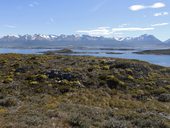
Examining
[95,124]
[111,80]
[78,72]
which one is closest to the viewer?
[95,124]

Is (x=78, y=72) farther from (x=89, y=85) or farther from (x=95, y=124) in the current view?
(x=95, y=124)

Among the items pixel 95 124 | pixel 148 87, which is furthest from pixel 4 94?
pixel 148 87

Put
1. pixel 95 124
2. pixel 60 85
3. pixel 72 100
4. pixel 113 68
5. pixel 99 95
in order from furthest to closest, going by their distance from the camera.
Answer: pixel 113 68 → pixel 60 85 → pixel 99 95 → pixel 72 100 → pixel 95 124

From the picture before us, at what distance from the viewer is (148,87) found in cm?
2889

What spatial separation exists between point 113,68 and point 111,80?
5179mm

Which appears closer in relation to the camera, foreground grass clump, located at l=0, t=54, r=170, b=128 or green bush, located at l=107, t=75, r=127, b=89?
foreground grass clump, located at l=0, t=54, r=170, b=128

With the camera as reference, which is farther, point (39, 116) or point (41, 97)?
point (41, 97)

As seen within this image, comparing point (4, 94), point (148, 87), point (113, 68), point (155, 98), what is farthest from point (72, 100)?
point (113, 68)

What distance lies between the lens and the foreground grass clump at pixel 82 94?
15.0 m

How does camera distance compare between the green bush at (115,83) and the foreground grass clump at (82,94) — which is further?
the green bush at (115,83)

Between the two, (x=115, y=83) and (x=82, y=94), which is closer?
(x=82, y=94)

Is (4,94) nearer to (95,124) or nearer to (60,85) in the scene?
(60,85)

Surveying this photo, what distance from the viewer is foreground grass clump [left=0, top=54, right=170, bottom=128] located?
1502cm

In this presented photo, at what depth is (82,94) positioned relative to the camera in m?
24.8
